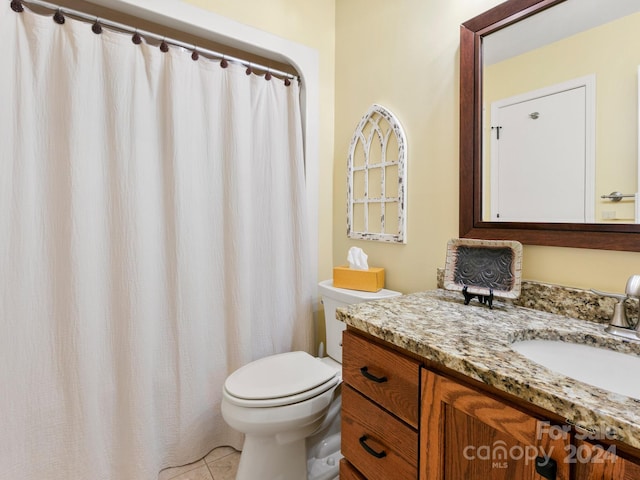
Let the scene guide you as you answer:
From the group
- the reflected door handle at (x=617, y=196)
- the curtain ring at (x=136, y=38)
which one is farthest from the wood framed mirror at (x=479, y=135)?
the curtain ring at (x=136, y=38)

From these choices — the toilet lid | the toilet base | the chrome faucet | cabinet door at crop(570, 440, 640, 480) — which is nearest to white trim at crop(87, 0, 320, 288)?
the toilet lid

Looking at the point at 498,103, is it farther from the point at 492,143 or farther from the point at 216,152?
the point at 216,152

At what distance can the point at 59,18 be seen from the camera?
121 centimetres

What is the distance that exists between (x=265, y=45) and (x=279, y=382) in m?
1.62

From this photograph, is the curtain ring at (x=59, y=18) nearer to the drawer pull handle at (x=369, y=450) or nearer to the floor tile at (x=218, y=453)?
the drawer pull handle at (x=369, y=450)

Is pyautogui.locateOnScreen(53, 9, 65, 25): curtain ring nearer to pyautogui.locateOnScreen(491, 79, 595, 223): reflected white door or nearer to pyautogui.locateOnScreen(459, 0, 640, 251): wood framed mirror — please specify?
pyautogui.locateOnScreen(459, 0, 640, 251): wood framed mirror

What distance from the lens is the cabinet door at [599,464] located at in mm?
464

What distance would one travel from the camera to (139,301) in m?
1.36

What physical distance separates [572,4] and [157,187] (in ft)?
5.36

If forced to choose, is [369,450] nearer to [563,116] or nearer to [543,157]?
[543,157]

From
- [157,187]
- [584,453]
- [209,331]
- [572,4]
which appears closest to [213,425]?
[209,331]

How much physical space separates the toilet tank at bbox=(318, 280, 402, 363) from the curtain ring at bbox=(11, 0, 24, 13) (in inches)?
63.1

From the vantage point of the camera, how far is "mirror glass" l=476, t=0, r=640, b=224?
868 mm

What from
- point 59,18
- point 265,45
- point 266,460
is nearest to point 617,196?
point 266,460
